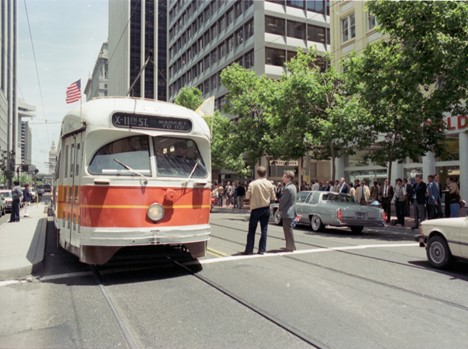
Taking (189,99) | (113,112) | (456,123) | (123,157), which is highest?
(189,99)

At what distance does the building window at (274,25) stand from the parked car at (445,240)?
36.0 meters

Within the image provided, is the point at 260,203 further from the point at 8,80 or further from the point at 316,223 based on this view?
the point at 8,80

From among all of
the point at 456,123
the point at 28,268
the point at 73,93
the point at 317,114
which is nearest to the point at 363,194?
the point at 317,114

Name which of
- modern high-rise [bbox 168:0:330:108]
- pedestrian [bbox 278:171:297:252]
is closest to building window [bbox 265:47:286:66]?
modern high-rise [bbox 168:0:330:108]

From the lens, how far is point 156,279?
21.8 ft

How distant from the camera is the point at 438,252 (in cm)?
749

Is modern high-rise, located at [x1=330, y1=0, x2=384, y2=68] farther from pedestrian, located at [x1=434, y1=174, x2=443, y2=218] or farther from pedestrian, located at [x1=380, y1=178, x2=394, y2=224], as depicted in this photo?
pedestrian, located at [x1=434, y1=174, x2=443, y2=218]

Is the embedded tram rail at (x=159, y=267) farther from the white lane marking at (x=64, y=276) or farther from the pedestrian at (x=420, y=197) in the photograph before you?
the pedestrian at (x=420, y=197)

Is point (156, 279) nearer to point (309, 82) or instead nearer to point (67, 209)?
point (67, 209)

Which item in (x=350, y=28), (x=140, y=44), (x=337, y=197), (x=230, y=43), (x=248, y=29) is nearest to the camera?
(x=337, y=197)

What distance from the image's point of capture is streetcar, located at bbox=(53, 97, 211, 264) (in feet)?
21.1

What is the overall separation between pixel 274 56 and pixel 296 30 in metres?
4.31

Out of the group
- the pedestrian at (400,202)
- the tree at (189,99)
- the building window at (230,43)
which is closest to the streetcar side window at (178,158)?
the pedestrian at (400,202)

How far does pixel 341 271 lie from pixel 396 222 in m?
10.8
